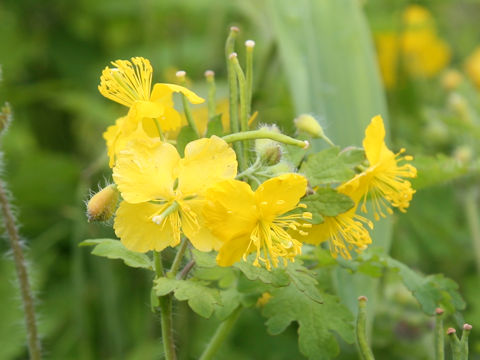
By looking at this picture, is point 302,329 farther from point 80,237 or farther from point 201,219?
point 80,237

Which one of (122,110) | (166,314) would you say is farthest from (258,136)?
(122,110)

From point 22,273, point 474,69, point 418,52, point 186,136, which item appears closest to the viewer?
point 186,136

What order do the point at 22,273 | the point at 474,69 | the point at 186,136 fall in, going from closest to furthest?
1. the point at 186,136
2. the point at 22,273
3. the point at 474,69

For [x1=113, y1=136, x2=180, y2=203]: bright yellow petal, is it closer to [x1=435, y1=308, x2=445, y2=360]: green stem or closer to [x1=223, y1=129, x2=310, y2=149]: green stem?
[x1=223, y1=129, x2=310, y2=149]: green stem

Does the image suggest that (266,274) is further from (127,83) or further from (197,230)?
(127,83)

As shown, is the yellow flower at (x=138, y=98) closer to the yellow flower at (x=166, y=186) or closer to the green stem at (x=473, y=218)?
the yellow flower at (x=166, y=186)

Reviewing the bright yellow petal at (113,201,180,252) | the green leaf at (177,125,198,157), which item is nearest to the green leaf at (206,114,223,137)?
the green leaf at (177,125,198,157)

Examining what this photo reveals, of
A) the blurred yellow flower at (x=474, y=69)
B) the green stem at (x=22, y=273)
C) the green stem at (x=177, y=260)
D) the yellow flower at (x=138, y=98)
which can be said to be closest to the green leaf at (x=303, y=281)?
the green stem at (x=177, y=260)

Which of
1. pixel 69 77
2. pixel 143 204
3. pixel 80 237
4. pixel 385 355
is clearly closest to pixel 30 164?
pixel 80 237
